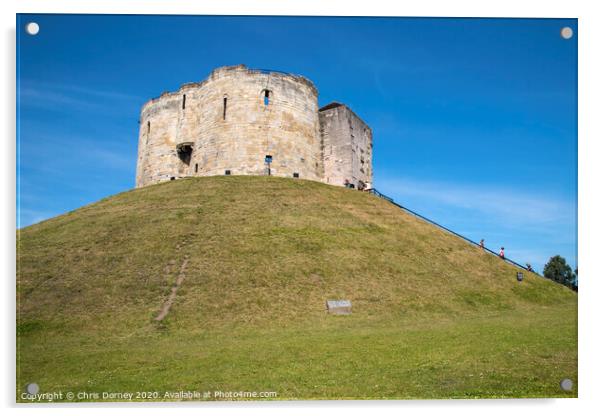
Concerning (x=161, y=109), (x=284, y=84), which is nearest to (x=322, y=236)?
(x=284, y=84)

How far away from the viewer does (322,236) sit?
25.0 m

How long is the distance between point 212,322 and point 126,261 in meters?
6.63

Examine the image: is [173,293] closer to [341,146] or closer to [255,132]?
[255,132]

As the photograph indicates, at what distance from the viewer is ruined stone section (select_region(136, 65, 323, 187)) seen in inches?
1571

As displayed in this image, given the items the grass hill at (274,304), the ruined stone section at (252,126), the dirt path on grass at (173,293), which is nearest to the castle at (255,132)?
the ruined stone section at (252,126)

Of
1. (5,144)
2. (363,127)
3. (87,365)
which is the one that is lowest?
(87,365)

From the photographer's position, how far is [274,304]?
1805 centimetres

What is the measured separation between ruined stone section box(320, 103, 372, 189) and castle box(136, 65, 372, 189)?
0.10 meters

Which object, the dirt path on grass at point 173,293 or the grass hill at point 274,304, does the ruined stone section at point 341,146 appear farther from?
the dirt path on grass at point 173,293

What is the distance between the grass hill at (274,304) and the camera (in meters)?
10.7

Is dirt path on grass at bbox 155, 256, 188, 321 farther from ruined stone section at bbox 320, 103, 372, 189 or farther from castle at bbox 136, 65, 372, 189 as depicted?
ruined stone section at bbox 320, 103, 372, 189

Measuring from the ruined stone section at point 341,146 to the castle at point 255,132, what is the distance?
97mm

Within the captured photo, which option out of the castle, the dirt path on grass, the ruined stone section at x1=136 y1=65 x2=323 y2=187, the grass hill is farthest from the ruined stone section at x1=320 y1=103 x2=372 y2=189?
the dirt path on grass
